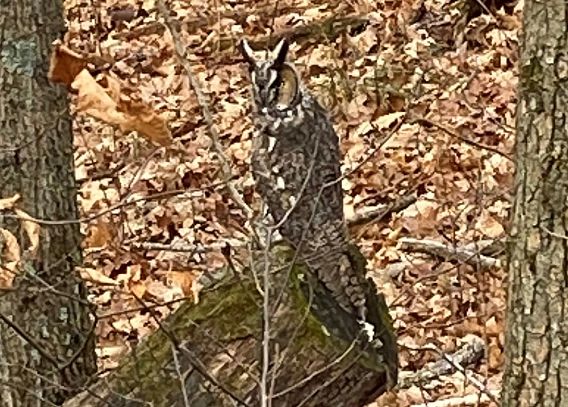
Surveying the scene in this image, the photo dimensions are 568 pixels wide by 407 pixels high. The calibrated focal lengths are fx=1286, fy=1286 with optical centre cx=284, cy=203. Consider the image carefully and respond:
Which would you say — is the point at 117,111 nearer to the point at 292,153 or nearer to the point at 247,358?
the point at 247,358

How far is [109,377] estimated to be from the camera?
4086mm

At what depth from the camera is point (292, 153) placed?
5.07 metres

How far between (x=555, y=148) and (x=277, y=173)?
165 cm

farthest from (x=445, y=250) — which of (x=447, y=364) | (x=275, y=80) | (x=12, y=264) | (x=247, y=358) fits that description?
(x=12, y=264)

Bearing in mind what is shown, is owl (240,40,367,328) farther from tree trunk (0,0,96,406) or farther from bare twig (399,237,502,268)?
bare twig (399,237,502,268)

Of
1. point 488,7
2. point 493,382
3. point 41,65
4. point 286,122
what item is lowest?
point 493,382

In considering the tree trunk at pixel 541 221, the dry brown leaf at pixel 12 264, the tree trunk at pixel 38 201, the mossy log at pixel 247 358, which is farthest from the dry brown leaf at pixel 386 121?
the dry brown leaf at pixel 12 264

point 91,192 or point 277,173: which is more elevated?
point 277,173

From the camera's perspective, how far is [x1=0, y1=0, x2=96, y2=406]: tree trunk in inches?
177

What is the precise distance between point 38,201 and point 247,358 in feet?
3.70

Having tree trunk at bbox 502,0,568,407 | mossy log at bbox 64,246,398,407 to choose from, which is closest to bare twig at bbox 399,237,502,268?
mossy log at bbox 64,246,398,407

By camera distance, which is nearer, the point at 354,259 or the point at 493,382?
the point at 354,259

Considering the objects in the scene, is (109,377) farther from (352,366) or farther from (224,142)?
(224,142)

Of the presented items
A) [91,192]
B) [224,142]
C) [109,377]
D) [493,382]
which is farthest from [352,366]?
[224,142]
